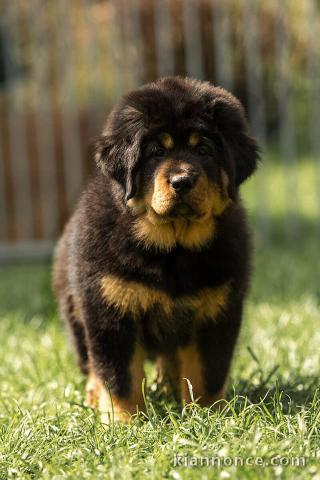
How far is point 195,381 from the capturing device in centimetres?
321

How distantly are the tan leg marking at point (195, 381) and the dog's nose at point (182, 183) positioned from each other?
26.1 inches

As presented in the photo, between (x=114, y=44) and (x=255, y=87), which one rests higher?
(x=114, y=44)

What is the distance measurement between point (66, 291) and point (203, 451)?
4.59 feet

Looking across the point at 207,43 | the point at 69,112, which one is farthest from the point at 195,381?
the point at 207,43

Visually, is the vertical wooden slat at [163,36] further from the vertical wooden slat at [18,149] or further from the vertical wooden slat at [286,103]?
the vertical wooden slat at [18,149]

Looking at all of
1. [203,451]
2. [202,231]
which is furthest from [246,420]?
[202,231]

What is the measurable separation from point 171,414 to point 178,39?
643 cm

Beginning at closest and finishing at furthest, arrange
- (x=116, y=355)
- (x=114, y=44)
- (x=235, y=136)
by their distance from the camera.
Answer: (x=116, y=355) → (x=235, y=136) → (x=114, y=44)

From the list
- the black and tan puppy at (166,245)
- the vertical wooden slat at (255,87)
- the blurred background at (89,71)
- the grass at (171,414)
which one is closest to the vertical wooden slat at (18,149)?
the blurred background at (89,71)

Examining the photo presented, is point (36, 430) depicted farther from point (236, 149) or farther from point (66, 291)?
point (236, 149)

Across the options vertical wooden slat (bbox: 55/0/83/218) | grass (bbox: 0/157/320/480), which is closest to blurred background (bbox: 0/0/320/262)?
vertical wooden slat (bbox: 55/0/83/218)

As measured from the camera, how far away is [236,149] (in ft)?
10.4

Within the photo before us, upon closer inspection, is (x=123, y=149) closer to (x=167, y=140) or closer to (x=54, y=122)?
(x=167, y=140)

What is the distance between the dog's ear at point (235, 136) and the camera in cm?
315
